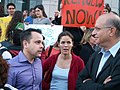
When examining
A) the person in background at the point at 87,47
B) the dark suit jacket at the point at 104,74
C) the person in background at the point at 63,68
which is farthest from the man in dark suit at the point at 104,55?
the person in background at the point at 87,47

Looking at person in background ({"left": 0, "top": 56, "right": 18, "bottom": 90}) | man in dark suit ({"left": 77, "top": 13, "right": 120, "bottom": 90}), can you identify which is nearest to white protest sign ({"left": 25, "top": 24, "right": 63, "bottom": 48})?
man in dark suit ({"left": 77, "top": 13, "right": 120, "bottom": 90})

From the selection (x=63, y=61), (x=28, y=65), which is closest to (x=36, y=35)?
(x=28, y=65)

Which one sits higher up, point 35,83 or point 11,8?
point 11,8

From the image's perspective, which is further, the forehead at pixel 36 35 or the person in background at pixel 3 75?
the forehead at pixel 36 35

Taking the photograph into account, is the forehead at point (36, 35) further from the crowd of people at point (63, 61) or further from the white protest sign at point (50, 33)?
the white protest sign at point (50, 33)

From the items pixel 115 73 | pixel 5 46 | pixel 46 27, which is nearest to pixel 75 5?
pixel 46 27

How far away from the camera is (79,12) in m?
6.91

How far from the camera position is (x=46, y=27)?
7512mm

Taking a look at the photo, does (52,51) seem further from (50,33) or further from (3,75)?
(3,75)

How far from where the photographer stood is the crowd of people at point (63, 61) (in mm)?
3896

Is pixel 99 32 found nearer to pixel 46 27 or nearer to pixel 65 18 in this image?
pixel 65 18

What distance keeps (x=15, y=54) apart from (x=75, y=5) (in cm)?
213

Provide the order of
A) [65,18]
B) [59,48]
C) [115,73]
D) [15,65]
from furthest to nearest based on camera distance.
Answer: [65,18], [59,48], [15,65], [115,73]

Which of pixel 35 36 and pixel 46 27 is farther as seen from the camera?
pixel 46 27
